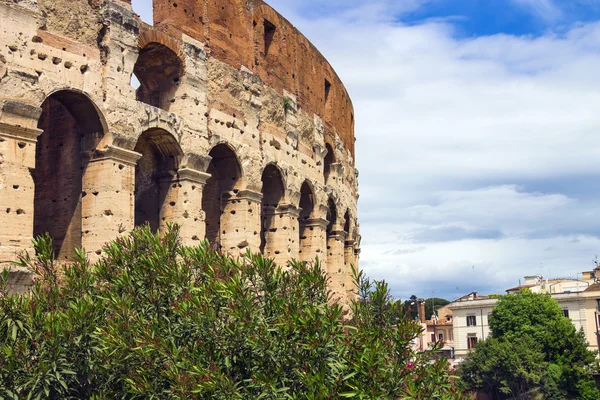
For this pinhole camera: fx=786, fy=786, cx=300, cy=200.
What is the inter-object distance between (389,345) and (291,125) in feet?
40.6

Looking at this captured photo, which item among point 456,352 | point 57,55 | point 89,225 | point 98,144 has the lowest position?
point 456,352

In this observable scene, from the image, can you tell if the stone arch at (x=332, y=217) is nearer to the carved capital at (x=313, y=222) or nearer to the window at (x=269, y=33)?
the carved capital at (x=313, y=222)

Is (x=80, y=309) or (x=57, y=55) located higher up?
(x=57, y=55)

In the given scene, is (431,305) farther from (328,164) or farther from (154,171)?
(154,171)

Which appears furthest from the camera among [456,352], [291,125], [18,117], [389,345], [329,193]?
[456,352]

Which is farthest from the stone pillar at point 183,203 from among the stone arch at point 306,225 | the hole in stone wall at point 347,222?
the hole in stone wall at point 347,222

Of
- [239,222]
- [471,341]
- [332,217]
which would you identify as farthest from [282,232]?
[471,341]

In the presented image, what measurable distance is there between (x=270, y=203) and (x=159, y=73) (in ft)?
16.1

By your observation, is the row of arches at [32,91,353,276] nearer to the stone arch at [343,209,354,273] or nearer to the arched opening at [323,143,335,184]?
the arched opening at [323,143,335,184]

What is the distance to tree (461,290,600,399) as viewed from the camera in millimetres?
34969

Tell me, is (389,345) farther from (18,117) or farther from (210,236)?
(210,236)

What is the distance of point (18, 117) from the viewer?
11.9 metres

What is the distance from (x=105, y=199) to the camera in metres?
13.3

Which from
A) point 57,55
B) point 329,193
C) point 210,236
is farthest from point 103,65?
point 329,193
